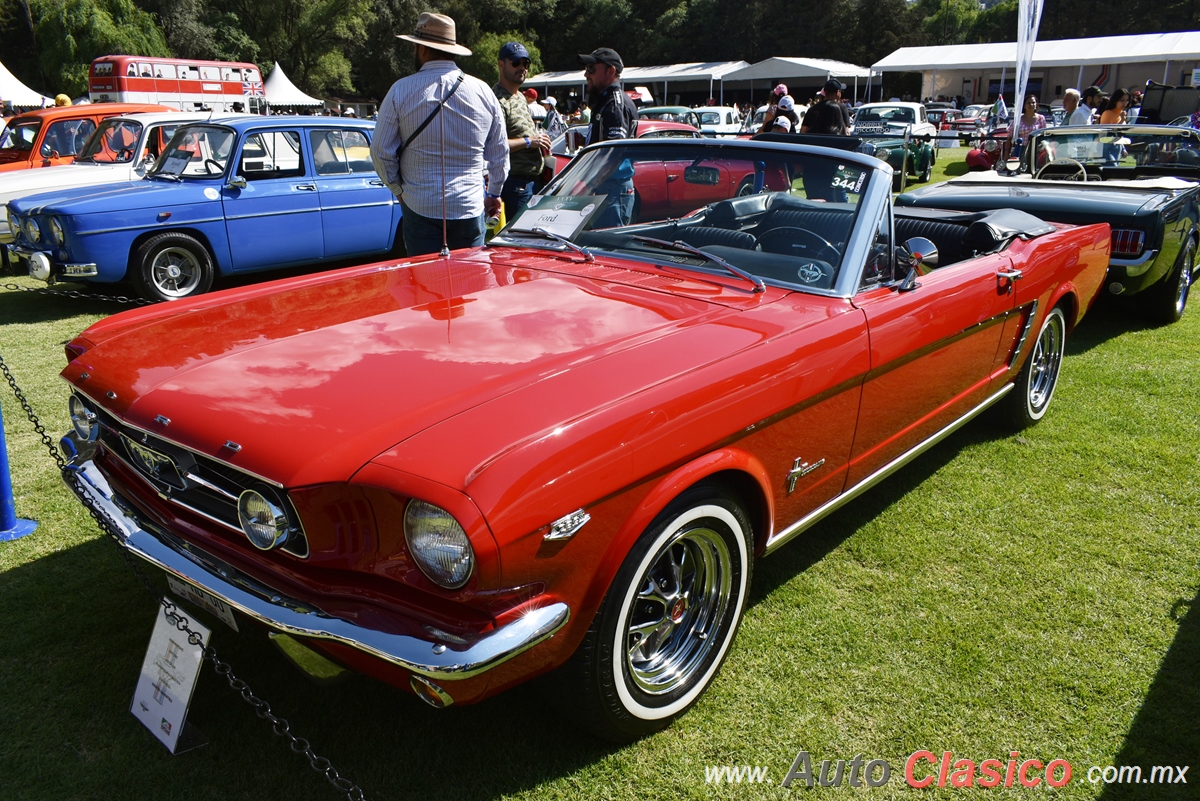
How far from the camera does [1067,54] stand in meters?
34.6

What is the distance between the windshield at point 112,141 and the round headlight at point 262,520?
9241 mm

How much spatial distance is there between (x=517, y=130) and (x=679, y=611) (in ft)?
15.8

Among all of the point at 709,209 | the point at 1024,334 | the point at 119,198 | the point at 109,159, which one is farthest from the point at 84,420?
the point at 109,159

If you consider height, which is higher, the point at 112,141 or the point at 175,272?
the point at 112,141

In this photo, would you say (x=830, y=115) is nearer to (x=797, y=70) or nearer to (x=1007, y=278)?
(x=1007, y=278)

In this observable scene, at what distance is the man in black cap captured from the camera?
31.8 feet

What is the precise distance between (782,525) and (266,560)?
1.52m

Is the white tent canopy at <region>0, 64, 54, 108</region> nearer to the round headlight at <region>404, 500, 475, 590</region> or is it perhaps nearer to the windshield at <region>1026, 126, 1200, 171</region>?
the windshield at <region>1026, 126, 1200, 171</region>

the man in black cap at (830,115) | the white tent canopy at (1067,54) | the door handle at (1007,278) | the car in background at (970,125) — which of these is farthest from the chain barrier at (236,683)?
the white tent canopy at (1067,54)

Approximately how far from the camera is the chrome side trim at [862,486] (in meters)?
2.69

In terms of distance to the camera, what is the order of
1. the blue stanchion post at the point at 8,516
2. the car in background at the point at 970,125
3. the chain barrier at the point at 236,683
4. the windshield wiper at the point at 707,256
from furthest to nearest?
the car in background at the point at 970,125, the blue stanchion post at the point at 8,516, the windshield wiper at the point at 707,256, the chain barrier at the point at 236,683

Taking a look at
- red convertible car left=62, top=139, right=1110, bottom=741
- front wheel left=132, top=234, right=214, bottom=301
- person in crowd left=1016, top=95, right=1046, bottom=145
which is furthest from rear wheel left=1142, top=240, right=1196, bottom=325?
front wheel left=132, top=234, right=214, bottom=301

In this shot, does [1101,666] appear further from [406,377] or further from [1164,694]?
[406,377]

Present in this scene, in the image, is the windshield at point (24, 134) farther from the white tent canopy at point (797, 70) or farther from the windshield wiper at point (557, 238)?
the white tent canopy at point (797, 70)
